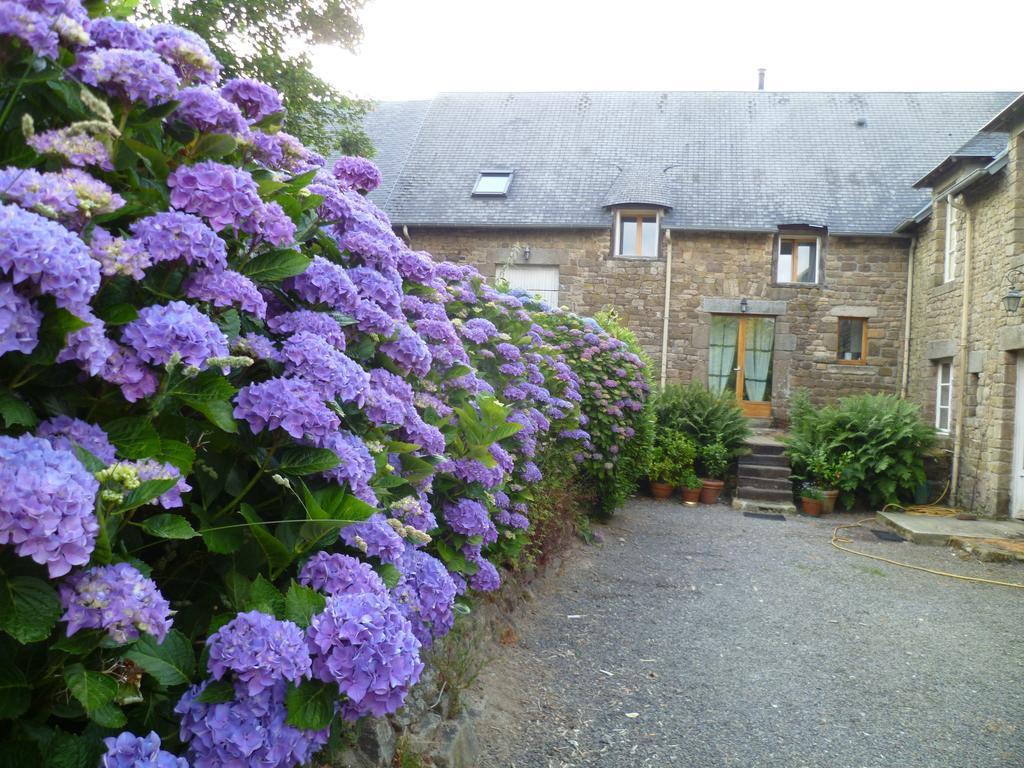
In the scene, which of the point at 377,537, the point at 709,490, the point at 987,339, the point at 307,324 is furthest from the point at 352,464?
the point at 987,339

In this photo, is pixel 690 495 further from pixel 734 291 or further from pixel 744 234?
pixel 744 234

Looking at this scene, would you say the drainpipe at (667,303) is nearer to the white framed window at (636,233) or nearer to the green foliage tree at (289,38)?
the white framed window at (636,233)

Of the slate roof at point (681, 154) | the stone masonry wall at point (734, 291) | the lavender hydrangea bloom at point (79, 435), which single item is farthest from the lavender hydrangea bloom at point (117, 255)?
the slate roof at point (681, 154)

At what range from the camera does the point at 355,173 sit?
2791 millimetres

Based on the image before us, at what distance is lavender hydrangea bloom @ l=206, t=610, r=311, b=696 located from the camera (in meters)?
1.27

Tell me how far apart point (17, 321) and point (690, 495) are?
431 inches

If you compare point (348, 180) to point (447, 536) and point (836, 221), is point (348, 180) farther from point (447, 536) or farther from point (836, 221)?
point (836, 221)

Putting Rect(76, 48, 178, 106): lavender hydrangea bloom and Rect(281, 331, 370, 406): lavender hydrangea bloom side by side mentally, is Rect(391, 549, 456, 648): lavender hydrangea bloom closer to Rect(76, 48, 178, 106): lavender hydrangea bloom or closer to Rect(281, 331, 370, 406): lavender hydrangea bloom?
Rect(281, 331, 370, 406): lavender hydrangea bloom

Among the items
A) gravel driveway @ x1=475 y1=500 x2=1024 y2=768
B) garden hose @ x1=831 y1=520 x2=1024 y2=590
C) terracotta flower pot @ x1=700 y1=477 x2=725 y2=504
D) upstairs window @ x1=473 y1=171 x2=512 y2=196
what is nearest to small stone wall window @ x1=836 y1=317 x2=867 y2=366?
terracotta flower pot @ x1=700 y1=477 x2=725 y2=504

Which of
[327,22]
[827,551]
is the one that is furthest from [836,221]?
[327,22]

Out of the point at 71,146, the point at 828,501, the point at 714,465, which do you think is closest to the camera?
the point at 71,146

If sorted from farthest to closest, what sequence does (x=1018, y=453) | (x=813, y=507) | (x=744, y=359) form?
(x=744, y=359) < (x=813, y=507) < (x=1018, y=453)

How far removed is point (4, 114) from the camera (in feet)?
4.52

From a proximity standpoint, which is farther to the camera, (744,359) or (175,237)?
(744,359)
